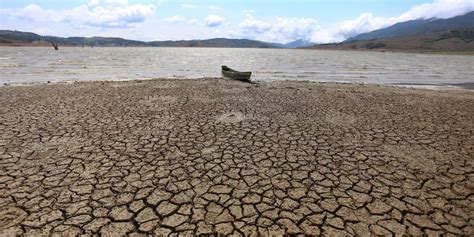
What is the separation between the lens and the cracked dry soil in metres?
4.52

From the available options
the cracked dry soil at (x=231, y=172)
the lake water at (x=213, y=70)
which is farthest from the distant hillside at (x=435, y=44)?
the cracked dry soil at (x=231, y=172)

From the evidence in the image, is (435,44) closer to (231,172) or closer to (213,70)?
(213,70)

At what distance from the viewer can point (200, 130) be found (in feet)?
29.5

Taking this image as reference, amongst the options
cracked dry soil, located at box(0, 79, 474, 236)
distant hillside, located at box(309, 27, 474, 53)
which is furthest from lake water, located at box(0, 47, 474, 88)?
distant hillside, located at box(309, 27, 474, 53)

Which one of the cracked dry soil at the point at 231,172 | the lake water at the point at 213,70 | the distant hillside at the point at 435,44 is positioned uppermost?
the distant hillside at the point at 435,44

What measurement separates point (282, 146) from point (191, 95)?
342 inches

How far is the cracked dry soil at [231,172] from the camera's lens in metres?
4.52

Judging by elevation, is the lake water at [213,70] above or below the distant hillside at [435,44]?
below

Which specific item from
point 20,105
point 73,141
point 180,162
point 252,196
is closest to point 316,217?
point 252,196

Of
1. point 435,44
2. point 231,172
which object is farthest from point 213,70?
point 435,44

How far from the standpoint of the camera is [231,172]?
615 centimetres

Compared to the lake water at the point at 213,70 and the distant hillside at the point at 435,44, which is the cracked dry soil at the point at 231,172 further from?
the distant hillside at the point at 435,44

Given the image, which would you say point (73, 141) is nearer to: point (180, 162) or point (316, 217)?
point (180, 162)

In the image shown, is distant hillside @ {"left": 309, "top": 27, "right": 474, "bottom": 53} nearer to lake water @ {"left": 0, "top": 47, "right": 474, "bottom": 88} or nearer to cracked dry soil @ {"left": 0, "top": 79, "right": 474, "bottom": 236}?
lake water @ {"left": 0, "top": 47, "right": 474, "bottom": 88}
